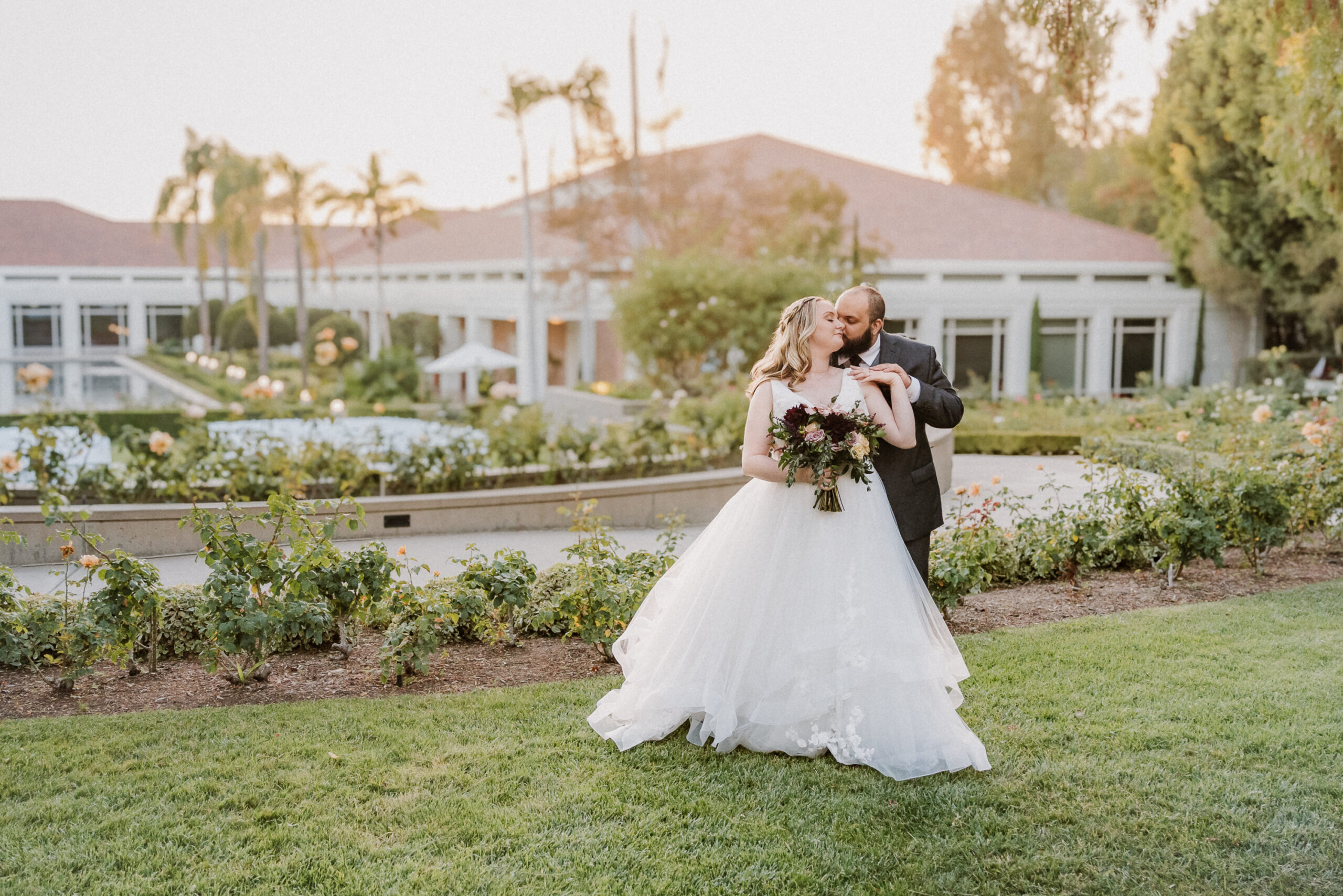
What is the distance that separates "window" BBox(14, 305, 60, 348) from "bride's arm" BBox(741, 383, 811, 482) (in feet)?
176

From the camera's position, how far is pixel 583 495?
9.91 metres

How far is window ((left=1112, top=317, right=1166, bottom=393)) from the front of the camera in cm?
2927

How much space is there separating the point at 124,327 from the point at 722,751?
54200 millimetres

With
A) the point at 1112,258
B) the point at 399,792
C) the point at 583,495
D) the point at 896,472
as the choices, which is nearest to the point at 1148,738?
the point at 896,472

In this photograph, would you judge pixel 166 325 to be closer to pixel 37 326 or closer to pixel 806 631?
pixel 37 326

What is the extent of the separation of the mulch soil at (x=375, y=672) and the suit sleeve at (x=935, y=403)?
6.41 ft

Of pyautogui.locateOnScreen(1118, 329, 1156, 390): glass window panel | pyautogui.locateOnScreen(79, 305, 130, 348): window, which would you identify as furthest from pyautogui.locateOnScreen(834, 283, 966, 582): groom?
pyautogui.locateOnScreen(79, 305, 130, 348): window

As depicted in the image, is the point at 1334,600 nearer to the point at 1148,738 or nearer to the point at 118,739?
the point at 1148,738

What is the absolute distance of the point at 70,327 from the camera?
49.2 meters

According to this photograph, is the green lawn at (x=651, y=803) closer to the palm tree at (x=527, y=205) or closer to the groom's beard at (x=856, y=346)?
the groom's beard at (x=856, y=346)

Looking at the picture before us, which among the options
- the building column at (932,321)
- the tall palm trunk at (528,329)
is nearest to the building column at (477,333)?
the tall palm trunk at (528,329)

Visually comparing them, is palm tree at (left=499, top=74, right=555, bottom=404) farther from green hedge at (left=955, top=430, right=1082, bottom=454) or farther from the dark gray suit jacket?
the dark gray suit jacket

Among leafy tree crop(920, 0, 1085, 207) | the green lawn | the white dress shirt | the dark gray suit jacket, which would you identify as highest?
leafy tree crop(920, 0, 1085, 207)

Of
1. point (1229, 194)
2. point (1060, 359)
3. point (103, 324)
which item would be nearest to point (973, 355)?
point (1060, 359)
